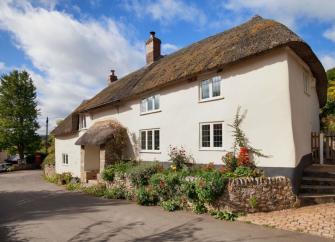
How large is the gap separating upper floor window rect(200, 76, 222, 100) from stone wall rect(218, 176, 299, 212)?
4410 mm

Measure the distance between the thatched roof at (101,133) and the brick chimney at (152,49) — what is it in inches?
252

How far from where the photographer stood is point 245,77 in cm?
1260

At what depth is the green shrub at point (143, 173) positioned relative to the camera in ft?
47.6

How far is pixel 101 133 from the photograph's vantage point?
19.3 meters

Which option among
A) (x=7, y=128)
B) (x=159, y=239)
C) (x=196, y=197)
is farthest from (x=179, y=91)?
(x=7, y=128)

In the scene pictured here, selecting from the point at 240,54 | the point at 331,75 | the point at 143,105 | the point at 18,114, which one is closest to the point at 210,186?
the point at 240,54

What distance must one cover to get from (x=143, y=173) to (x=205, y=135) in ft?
11.3

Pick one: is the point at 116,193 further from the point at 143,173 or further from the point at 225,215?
the point at 225,215

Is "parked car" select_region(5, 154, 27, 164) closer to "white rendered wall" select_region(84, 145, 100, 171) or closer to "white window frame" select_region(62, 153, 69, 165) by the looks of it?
"white window frame" select_region(62, 153, 69, 165)

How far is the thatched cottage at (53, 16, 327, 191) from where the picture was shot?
1152 centimetres

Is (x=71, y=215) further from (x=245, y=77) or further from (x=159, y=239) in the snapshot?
(x=245, y=77)

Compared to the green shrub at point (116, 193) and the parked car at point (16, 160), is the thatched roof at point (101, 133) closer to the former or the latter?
the green shrub at point (116, 193)

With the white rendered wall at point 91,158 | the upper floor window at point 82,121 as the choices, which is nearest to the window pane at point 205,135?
the white rendered wall at point 91,158

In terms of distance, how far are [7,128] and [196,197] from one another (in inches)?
1381
